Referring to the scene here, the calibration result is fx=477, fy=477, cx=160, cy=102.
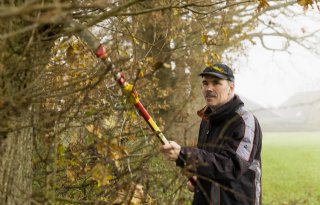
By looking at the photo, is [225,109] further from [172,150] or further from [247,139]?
[172,150]

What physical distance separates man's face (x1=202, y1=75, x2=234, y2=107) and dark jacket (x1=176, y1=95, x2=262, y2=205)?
10cm

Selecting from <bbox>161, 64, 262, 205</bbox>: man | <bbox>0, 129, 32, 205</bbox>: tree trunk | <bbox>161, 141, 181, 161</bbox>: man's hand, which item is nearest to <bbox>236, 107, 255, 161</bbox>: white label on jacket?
<bbox>161, 64, 262, 205</bbox>: man

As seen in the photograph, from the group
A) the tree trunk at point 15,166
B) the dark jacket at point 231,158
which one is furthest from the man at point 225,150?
the tree trunk at point 15,166

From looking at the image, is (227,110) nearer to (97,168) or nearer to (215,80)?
(215,80)

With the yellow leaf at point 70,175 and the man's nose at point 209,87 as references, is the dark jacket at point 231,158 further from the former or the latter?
the yellow leaf at point 70,175

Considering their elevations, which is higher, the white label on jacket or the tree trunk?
the white label on jacket

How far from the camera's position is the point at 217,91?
160 inches

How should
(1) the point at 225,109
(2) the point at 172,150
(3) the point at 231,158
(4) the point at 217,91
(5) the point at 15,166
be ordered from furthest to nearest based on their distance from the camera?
1. (4) the point at 217,91
2. (1) the point at 225,109
3. (3) the point at 231,158
4. (2) the point at 172,150
5. (5) the point at 15,166

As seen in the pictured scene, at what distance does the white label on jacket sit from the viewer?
11.9ft

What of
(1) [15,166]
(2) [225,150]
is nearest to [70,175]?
(1) [15,166]

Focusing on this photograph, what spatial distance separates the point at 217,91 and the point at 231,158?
703 millimetres

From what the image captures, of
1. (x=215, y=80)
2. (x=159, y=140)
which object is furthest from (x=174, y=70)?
(x=159, y=140)

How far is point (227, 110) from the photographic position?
3.87 m

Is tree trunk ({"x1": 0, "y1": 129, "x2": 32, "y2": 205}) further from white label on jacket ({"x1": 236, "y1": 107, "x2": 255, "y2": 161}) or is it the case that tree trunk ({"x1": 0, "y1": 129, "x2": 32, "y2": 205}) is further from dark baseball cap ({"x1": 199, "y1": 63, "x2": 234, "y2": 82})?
dark baseball cap ({"x1": 199, "y1": 63, "x2": 234, "y2": 82})
